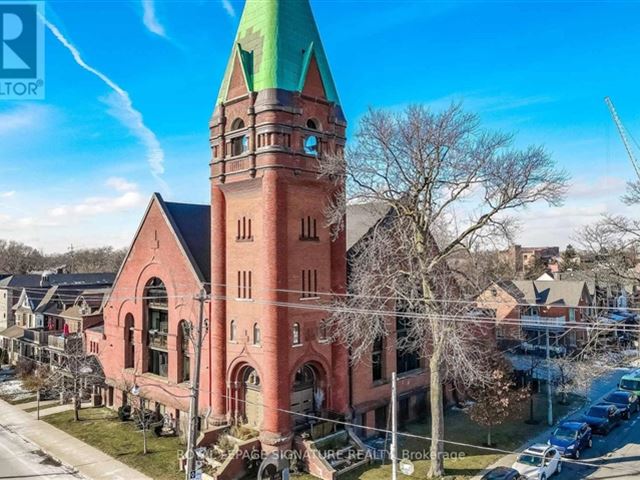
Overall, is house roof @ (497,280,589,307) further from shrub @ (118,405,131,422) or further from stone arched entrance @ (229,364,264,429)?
shrub @ (118,405,131,422)

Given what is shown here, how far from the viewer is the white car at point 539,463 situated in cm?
2053

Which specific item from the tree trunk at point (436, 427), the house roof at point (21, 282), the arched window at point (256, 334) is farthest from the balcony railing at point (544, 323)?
the house roof at point (21, 282)

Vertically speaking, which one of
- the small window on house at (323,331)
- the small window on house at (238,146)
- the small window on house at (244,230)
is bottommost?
the small window on house at (323,331)

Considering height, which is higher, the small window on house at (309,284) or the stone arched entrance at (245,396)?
the small window on house at (309,284)

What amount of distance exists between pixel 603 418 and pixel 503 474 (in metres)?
12.5

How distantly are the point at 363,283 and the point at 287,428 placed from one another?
7.52 m

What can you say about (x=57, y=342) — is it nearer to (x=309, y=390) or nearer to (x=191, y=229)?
(x=191, y=229)

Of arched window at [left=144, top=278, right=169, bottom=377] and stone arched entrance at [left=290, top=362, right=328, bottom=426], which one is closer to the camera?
stone arched entrance at [left=290, top=362, right=328, bottom=426]

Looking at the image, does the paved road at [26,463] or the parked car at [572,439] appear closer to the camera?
the paved road at [26,463]

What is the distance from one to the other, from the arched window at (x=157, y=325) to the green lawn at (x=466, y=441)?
507 inches

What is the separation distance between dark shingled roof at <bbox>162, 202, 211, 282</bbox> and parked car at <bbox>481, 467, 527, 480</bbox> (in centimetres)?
1682

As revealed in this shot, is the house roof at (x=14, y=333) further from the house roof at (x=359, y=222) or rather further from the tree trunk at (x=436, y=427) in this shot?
the tree trunk at (x=436, y=427)

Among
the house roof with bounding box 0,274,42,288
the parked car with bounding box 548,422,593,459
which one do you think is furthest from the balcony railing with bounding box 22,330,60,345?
the parked car with bounding box 548,422,593,459

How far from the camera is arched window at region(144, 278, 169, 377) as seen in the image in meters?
29.4
